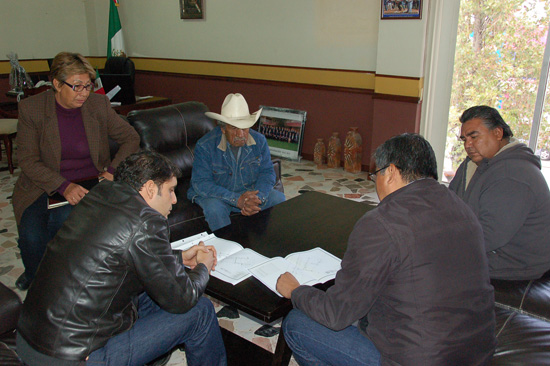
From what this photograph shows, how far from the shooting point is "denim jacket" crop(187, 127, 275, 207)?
106 inches

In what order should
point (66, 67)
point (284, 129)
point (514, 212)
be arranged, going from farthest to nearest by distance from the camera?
point (284, 129), point (66, 67), point (514, 212)

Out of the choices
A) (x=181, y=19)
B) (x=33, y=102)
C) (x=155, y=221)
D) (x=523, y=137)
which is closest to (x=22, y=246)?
(x=33, y=102)

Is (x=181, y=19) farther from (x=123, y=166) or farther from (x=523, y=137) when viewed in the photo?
(x=123, y=166)

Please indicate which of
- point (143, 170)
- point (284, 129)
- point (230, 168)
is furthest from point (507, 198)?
point (284, 129)

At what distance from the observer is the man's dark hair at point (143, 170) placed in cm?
139

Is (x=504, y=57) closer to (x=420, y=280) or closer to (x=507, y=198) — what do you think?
(x=507, y=198)

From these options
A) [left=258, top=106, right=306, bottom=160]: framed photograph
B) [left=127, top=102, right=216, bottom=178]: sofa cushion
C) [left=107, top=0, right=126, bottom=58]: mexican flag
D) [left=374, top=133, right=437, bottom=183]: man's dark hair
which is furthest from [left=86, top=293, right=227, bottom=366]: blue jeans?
[left=107, top=0, right=126, bottom=58]: mexican flag

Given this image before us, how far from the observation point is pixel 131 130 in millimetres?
2807

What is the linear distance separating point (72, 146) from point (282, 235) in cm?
131

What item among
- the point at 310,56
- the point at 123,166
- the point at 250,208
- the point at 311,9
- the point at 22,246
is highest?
the point at 311,9

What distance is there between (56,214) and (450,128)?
10.9ft

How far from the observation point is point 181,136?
10.5 ft

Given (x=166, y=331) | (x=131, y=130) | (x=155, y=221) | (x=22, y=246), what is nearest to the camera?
(x=155, y=221)

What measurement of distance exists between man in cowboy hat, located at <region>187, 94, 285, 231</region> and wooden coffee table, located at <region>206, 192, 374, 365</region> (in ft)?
1.01
